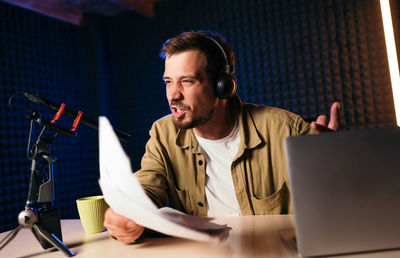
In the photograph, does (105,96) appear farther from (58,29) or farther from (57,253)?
(57,253)

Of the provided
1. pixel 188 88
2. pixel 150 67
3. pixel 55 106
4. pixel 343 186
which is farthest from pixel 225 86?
pixel 150 67

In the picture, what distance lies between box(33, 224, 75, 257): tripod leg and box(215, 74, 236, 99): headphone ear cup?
2.47ft

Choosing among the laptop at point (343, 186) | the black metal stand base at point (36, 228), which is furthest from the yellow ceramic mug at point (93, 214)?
the laptop at point (343, 186)

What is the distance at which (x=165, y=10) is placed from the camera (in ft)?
9.59

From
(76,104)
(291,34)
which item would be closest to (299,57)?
(291,34)

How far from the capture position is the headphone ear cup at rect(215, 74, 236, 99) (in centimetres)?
119

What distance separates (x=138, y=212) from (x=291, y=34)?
7.67ft

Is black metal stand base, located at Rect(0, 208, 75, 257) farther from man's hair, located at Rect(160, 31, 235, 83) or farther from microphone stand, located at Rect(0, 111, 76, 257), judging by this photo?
man's hair, located at Rect(160, 31, 235, 83)

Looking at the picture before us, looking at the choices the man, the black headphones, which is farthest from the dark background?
the black headphones

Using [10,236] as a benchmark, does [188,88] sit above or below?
above

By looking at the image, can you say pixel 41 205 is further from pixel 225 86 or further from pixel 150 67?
pixel 150 67

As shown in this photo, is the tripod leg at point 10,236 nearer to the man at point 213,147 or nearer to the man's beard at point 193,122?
the man at point 213,147

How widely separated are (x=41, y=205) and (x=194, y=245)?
1.32 ft

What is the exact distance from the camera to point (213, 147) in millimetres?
1318
